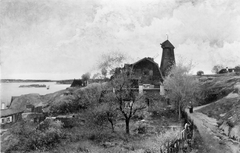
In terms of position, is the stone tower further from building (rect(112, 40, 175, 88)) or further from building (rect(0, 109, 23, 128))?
building (rect(0, 109, 23, 128))

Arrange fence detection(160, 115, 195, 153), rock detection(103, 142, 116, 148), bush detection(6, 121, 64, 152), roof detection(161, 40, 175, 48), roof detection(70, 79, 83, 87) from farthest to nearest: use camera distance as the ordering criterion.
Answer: roof detection(161, 40, 175, 48) → roof detection(70, 79, 83, 87) → rock detection(103, 142, 116, 148) → bush detection(6, 121, 64, 152) → fence detection(160, 115, 195, 153)

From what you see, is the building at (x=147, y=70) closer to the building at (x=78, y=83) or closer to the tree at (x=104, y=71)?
the tree at (x=104, y=71)

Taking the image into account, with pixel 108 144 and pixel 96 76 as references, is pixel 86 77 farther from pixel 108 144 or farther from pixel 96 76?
pixel 108 144

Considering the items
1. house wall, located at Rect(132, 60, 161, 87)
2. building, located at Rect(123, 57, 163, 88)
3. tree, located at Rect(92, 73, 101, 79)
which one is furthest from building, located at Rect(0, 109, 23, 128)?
house wall, located at Rect(132, 60, 161, 87)

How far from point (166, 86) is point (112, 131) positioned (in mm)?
4600

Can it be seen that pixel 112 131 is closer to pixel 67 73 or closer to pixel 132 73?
pixel 132 73

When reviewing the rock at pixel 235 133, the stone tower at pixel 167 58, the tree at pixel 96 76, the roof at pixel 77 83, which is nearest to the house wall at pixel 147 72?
the stone tower at pixel 167 58

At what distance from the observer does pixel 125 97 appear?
31.1 ft

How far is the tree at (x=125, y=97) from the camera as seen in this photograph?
9180mm

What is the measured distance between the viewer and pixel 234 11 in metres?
8.30

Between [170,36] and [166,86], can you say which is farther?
[166,86]

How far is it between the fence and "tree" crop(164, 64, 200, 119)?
3.72m

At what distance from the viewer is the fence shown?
5.38 meters

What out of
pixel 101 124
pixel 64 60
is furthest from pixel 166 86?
pixel 64 60
